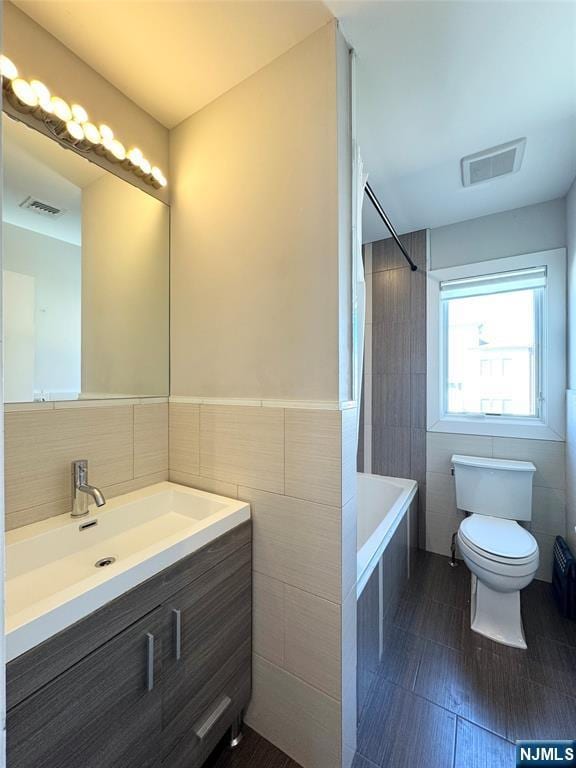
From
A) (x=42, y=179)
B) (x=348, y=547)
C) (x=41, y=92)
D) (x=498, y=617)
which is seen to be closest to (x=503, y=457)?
(x=498, y=617)

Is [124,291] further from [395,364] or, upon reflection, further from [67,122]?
[395,364]

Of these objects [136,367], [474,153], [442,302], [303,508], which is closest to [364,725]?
[303,508]

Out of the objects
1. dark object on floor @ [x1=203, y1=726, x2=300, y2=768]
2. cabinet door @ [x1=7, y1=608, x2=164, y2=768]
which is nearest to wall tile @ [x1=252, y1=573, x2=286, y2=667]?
dark object on floor @ [x1=203, y1=726, x2=300, y2=768]

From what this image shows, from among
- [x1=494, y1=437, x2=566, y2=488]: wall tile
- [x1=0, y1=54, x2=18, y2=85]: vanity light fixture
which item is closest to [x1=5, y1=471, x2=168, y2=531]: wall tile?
[x1=0, y1=54, x2=18, y2=85]: vanity light fixture

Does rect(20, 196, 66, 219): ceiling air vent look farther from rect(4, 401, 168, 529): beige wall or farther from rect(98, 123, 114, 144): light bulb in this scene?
rect(4, 401, 168, 529): beige wall

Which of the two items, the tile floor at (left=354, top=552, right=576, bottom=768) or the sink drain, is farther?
the tile floor at (left=354, top=552, right=576, bottom=768)

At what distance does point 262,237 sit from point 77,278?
741 millimetres

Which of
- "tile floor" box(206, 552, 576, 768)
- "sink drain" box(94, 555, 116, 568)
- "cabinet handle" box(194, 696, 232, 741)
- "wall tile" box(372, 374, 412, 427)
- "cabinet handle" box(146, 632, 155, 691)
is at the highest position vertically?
"wall tile" box(372, 374, 412, 427)

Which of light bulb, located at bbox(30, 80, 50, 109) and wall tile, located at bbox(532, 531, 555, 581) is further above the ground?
light bulb, located at bbox(30, 80, 50, 109)

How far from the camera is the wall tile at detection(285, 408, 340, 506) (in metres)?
1.12

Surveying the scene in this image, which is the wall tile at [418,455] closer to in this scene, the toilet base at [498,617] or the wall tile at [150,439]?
the toilet base at [498,617]

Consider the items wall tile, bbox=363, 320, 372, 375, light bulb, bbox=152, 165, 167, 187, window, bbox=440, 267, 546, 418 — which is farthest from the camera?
wall tile, bbox=363, 320, 372, 375

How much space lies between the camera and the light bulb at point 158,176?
1544 mm

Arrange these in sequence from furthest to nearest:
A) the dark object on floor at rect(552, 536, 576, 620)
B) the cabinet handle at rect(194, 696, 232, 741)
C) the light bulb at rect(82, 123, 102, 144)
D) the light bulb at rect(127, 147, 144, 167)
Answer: the dark object on floor at rect(552, 536, 576, 620), the light bulb at rect(127, 147, 144, 167), the light bulb at rect(82, 123, 102, 144), the cabinet handle at rect(194, 696, 232, 741)
